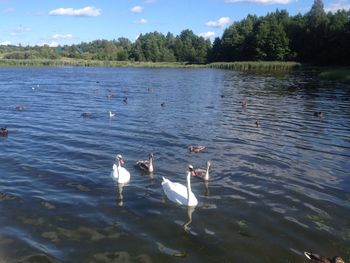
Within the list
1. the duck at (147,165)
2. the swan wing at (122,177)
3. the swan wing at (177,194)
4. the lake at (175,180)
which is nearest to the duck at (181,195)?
the swan wing at (177,194)

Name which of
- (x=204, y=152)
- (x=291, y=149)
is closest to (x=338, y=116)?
(x=291, y=149)

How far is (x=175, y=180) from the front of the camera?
18125 mm

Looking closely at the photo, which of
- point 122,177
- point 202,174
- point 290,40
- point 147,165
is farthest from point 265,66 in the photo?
point 122,177

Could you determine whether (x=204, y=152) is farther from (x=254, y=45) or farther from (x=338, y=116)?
(x=254, y=45)

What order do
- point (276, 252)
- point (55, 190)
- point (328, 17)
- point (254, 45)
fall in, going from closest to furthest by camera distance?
point (276, 252) < point (55, 190) < point (328, 17) < point (254, 45)

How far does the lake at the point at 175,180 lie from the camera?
12320 mm

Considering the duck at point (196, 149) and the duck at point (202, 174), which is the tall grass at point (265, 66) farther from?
the duck at point (202, 174)

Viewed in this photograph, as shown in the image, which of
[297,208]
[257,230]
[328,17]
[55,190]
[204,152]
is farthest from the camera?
[328,17]

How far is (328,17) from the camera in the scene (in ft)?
440

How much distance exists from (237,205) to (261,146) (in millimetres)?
8990

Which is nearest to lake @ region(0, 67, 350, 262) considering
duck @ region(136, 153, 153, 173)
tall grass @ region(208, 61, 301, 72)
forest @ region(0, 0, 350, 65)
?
duck @ region(136, 153, 153, 173)

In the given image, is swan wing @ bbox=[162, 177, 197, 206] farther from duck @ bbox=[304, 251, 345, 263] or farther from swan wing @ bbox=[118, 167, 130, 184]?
duck @ bbox=[304, 251, 345, 263]

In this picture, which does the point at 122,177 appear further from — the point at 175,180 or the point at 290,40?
the point at 290,40

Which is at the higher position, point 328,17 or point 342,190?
point 328,17
